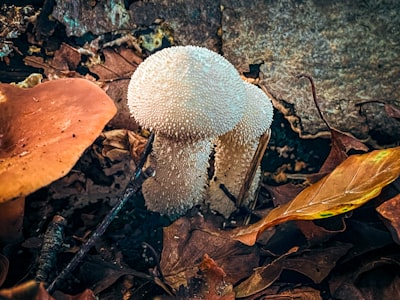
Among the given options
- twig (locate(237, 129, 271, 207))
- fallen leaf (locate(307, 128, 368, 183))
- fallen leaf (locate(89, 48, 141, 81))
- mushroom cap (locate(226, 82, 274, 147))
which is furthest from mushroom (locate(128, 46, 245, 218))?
fallen leaf (locate(89, 48, 141, 81))

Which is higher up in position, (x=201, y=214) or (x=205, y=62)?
(x=205, y=62)

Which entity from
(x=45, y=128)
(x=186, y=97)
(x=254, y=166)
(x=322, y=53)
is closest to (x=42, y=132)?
(x=45, y=128)

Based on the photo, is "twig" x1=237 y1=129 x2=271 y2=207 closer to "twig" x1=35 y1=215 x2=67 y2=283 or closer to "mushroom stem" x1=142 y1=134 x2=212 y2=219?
"mushroom stem" x1=142 y1=134 x2=212 y2=219

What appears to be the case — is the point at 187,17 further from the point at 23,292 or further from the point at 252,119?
the point at 23,292

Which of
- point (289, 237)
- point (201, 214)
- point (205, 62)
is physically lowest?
point (201, 214)

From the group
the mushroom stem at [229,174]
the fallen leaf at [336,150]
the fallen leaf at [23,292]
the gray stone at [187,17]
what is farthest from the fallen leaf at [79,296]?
the gray stone at [187,17]

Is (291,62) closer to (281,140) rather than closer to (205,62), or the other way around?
(281,140)

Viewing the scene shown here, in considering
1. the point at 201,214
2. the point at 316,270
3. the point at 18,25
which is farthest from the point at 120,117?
the point at 316,270

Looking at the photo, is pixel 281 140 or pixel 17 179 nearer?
pixel 17 179
